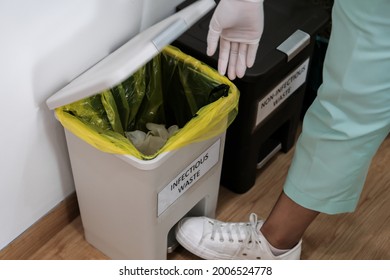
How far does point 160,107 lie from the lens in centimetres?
127

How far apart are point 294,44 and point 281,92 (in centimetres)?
11

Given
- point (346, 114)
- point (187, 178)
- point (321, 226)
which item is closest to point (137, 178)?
point (187, 178)

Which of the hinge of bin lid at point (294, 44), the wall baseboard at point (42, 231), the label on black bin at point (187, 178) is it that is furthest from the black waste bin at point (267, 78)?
the wall baseboard at point (42, 231)

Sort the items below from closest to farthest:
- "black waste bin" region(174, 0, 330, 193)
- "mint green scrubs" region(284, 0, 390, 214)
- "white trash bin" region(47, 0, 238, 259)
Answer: "mint green scrubs" region(284, 0, 390, 214), "white trash bin" region(47, 0, 238, 259), "black waste bin" region(174, 0, 330, 193)

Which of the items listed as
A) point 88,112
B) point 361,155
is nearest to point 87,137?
point 88,112

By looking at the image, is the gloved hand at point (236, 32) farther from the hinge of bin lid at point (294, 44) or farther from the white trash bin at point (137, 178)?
the hinge of bin lid at point (294, 44)

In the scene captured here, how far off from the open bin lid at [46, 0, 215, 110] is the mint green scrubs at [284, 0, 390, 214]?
0.74 feet

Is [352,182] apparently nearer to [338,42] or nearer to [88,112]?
[338,42]

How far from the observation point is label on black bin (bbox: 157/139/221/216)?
3.58 feet

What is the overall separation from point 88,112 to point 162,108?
20 cm

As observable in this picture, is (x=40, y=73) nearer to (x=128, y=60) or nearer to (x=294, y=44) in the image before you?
(x=128, y=60)

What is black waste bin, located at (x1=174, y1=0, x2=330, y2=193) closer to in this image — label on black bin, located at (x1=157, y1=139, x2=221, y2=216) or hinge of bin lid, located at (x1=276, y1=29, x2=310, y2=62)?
hinge of bin lid, located at (x1=276, y1=29, x2=310, y2=62)

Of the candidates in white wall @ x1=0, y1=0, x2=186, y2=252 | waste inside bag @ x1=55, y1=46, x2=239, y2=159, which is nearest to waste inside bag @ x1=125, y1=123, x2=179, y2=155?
waste inside bag @ x1=55, y1=46, x2=239, y2=159

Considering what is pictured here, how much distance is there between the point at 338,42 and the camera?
938 millimetres
